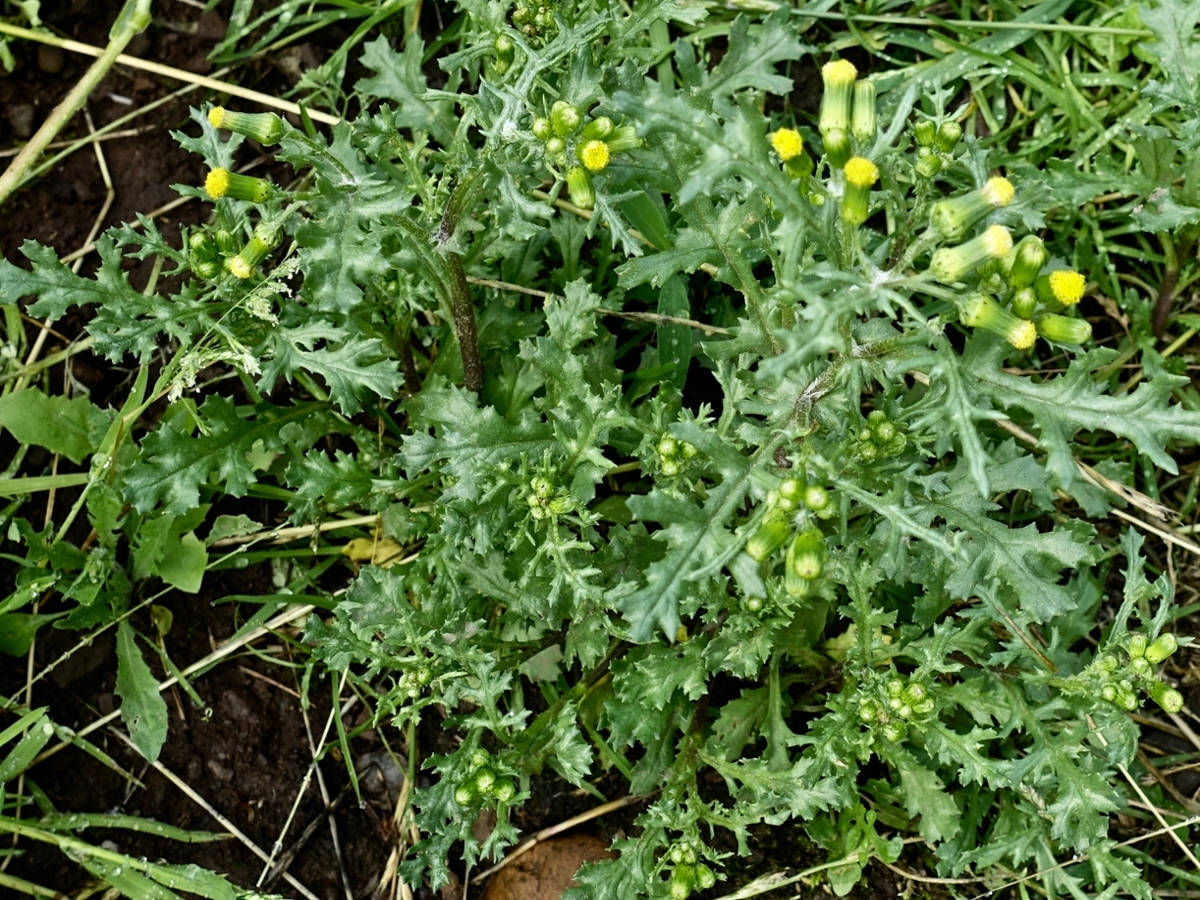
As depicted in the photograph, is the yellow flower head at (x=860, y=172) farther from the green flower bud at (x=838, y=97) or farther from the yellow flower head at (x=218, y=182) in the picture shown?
the yellow flower head at (x=218, y=182)

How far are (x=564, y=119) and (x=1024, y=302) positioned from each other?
3.84ft

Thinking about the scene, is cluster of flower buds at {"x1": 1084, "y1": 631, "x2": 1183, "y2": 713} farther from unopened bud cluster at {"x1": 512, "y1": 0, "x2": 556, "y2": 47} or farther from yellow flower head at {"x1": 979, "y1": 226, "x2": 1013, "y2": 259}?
unopened bud cluster at {"x1": 512, "y1": 0, "x2": 556, "y2": 47}

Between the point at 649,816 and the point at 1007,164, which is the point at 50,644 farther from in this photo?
the point at 1007,164

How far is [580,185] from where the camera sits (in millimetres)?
2734

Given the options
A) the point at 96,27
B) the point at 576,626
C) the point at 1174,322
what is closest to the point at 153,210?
the point at 96,27

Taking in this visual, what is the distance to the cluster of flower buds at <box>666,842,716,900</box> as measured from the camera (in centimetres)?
313

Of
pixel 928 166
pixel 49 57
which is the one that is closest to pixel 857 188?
pixel 928 166

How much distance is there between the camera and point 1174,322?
168 inches

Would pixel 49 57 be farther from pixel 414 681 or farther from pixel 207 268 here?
pixel 414 681

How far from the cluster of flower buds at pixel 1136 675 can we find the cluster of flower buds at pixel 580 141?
194 cm

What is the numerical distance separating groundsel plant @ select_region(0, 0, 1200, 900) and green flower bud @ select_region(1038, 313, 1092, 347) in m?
0.01

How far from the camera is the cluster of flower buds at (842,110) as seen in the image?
2436 millimetres

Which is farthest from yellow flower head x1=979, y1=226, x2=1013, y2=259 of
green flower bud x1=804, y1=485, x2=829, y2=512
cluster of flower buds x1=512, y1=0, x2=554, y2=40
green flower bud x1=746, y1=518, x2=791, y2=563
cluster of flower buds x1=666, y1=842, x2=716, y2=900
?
cluster of flower buds x1=666, y1=842, x2=716, y2=900

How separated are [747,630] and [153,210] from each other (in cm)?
295
